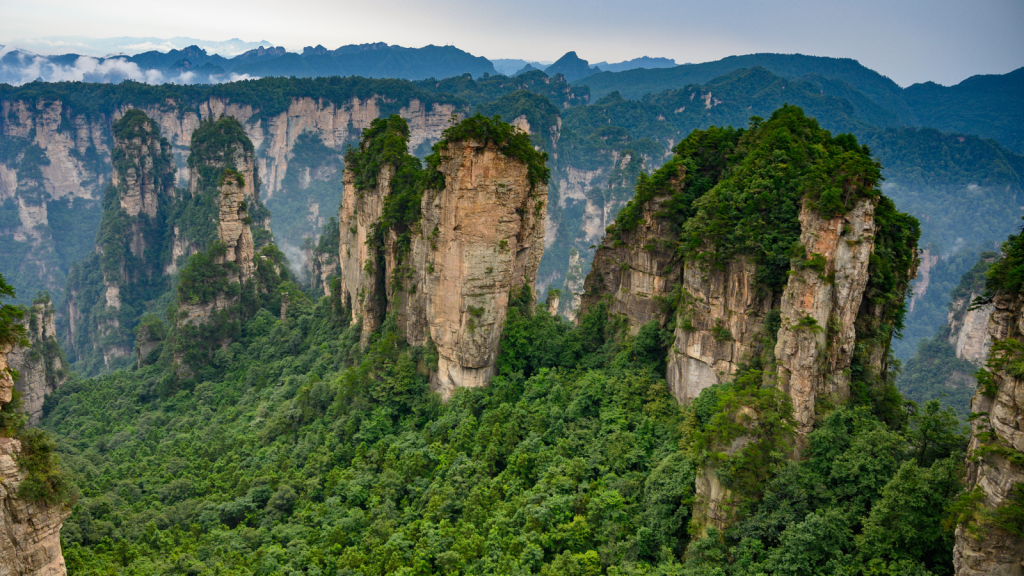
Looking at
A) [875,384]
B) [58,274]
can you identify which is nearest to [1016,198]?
[875,384]

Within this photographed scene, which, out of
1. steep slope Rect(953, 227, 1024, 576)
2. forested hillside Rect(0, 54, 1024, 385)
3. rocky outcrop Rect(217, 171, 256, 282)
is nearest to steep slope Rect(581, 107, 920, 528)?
steep slope Rect(953, 227, 1024, 576)

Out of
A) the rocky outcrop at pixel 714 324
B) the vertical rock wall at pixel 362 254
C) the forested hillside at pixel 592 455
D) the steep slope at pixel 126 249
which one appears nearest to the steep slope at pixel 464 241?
the forested hillside at pixel 592 455

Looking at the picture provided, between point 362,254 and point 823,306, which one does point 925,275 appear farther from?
point 823,306

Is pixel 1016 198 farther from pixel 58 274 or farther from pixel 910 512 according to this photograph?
pixel 58 274

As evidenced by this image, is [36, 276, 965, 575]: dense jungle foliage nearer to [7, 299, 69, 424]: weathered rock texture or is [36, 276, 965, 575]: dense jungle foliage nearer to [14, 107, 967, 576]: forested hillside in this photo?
[14, 107, 967, 576]: forested hillside

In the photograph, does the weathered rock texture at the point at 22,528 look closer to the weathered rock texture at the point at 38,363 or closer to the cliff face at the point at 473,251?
the cliff face at the point at 473,251

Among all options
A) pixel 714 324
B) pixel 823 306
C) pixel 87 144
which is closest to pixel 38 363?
pixel 714 324

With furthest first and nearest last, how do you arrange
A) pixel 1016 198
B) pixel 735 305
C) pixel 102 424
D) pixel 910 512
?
pixel 1016 198
pixel 102 424
pixel 735 305
pixel 910 512
